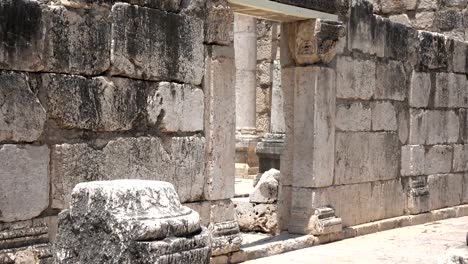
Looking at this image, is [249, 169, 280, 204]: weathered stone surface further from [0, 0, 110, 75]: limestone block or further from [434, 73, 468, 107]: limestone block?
[0, 0, 110, 75]: limestone block

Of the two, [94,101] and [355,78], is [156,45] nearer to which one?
[94,101]

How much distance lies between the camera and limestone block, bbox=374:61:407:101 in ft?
32.0

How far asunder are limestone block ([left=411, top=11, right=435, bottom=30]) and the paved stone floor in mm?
5062

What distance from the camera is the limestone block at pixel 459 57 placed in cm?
1141

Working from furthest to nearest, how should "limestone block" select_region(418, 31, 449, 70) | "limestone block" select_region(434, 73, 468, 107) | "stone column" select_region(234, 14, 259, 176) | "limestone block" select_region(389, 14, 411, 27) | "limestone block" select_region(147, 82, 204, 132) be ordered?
"stone column" select_region(234, 14, 259, 176)
"limestone block" select_region(389, 14, 411, 27)
"limestone block" select_region(434, 73, 468, 107)
"limestone block" select_region(418, 31, 449, 70)
"limestone block" select_region(147, 82, 204, 132)

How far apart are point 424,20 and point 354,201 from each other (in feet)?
19.8

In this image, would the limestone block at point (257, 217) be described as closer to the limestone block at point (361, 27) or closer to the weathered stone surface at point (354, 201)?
the weathered stone surface at point (354, 201)

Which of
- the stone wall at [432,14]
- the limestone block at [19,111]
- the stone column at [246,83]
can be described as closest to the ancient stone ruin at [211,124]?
the limestone block at [19,111]

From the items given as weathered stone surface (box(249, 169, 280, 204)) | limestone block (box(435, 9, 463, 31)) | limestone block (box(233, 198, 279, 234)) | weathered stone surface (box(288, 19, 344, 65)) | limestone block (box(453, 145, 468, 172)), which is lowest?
limestone block (box(233, 198, 279, 234))

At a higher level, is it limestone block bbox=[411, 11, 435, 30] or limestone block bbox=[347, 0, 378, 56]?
limestone block bbox=[411, 11, 435, 30]

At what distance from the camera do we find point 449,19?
45.3ft

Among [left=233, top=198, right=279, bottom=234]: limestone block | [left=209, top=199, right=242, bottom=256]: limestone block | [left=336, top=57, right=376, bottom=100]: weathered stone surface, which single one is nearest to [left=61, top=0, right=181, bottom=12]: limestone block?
[left=209, top=199, right=242, bottom=256]: limestone block

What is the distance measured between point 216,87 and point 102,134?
146 cm

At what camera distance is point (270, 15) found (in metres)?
8.12
